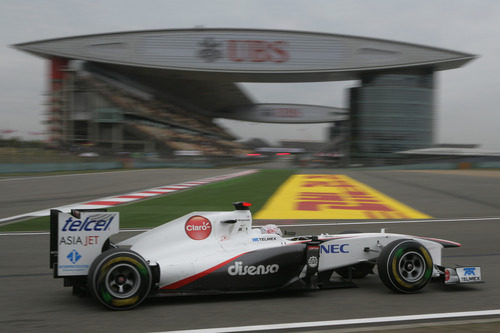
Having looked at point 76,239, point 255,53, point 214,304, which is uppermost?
point 255,53

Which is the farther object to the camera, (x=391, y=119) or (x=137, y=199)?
(x=391, y=119)

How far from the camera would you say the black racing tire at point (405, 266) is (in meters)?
4.62

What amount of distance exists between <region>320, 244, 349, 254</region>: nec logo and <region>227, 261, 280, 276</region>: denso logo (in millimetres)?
564

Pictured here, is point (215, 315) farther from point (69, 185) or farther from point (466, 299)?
point (69, 185)

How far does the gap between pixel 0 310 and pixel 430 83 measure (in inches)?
2355

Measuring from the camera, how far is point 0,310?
412 centimetres

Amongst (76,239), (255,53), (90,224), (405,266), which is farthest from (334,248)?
(255,53)

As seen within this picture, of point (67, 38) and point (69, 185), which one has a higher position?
point (67, 38)

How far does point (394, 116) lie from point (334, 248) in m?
54.0

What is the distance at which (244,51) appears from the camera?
56.4 meters

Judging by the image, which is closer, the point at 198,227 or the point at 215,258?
the point at 215,258

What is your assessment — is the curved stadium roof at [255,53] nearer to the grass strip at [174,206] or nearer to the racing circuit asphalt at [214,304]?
the grass strip at [174,206]

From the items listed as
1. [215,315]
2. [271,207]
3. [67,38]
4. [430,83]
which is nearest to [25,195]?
[271,207]

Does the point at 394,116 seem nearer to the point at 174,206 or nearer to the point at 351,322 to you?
the point at 174,206
